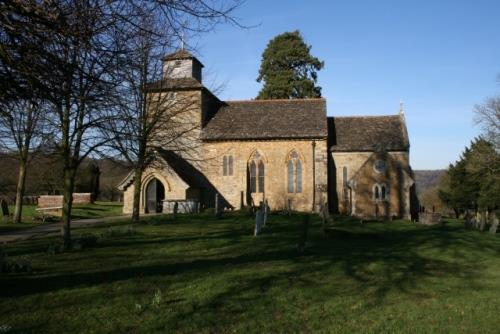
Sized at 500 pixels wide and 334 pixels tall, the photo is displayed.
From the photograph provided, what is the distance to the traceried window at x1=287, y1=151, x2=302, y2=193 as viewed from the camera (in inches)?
1443

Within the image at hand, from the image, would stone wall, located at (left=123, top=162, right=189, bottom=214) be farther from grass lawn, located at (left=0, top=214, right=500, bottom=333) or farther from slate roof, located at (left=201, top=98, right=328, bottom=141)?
grass lawn, located at (left=0, top=214, right=500, bottom=333)

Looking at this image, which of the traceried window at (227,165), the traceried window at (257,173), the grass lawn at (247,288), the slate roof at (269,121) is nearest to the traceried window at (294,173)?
the slate roof at (269,121)

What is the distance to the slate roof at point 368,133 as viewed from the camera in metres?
36.7

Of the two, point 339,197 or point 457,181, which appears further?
point 457,181

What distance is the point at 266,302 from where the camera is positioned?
29.9 ft

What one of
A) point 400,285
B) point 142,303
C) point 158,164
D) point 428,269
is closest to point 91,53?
point 142,303

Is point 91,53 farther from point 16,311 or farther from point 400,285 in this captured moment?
point 400,285

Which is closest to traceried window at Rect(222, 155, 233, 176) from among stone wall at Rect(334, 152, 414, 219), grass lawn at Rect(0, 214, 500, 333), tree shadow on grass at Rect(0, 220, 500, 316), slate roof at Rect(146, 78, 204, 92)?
slate roof at Rect(146, 78, 204, 92)

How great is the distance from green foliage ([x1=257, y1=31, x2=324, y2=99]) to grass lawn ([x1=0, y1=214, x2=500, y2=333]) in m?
35.7

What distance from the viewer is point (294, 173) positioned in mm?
36812

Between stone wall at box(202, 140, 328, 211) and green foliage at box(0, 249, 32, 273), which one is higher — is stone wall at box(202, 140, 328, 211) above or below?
above

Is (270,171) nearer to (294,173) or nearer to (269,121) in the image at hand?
(294,173)

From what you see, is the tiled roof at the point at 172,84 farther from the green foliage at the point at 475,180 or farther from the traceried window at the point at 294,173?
the green foliage at the point at 475,180

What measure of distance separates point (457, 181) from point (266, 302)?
4770 centimetres
